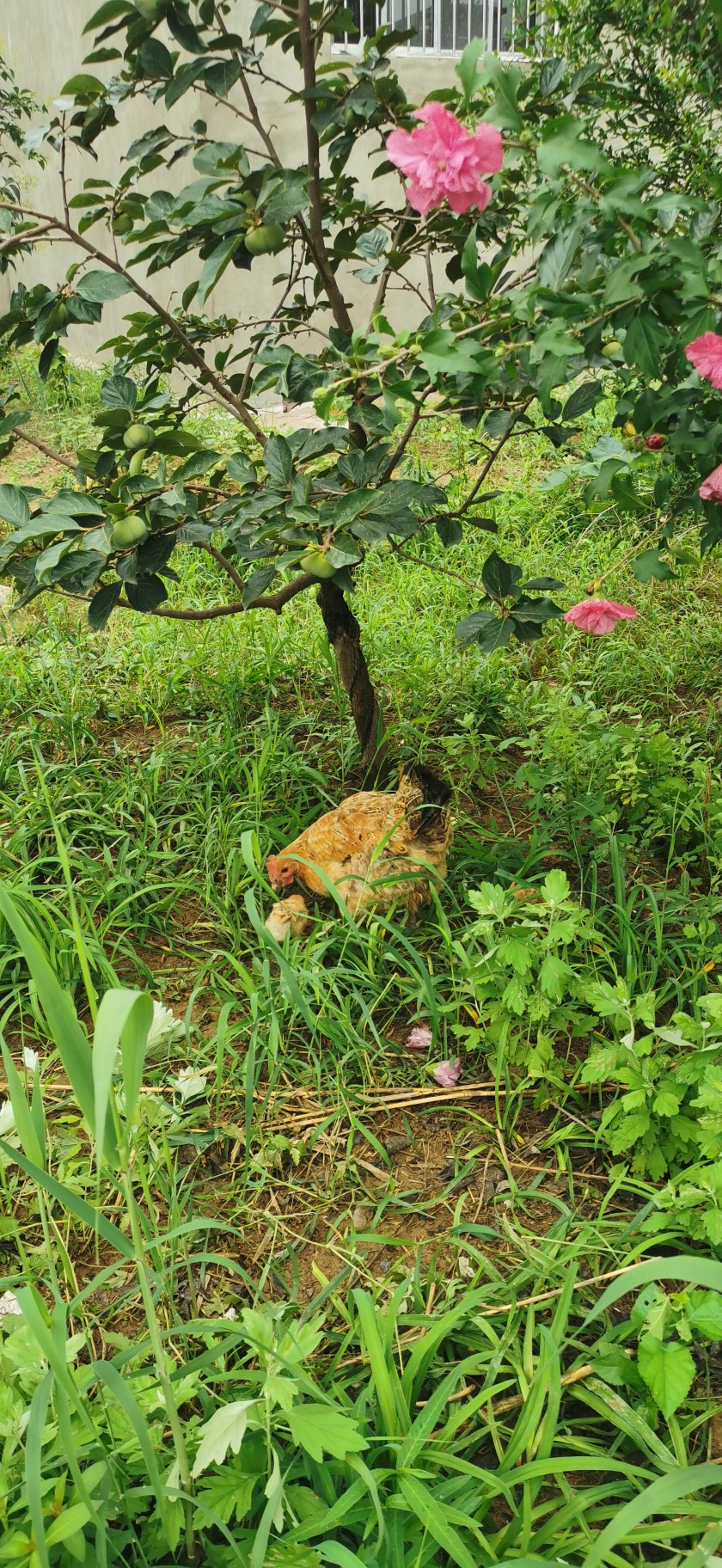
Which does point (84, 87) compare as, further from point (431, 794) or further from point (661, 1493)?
point (661, 1493)

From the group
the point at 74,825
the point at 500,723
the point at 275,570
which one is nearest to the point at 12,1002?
the point at 74,825

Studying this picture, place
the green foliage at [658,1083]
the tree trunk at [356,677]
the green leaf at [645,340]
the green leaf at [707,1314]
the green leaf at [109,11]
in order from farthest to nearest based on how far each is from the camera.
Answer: the tree trunk at [356,677] < the green leaf at [109,11] < the green foliage at [658,1083] < the green leaf at [645,340] < the green leaf at [707,1314]

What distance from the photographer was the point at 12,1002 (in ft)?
6.88

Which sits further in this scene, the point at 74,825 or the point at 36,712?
the point at 36,712

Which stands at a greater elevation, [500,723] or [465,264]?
[465,264]

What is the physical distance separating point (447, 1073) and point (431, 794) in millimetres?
545

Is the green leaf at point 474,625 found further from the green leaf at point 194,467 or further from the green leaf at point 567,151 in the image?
the green leaf at point 567,151

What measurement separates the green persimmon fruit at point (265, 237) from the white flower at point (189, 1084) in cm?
130

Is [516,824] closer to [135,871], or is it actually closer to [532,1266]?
[135,871]

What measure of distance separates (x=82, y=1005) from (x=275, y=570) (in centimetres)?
89

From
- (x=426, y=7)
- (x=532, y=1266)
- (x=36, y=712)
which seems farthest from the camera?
(x=426, y=7)

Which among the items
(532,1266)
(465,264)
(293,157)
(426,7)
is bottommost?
(532,1266)

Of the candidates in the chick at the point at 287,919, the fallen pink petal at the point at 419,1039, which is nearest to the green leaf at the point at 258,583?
the chick at the point at 287,919

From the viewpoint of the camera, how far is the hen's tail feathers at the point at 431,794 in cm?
210
